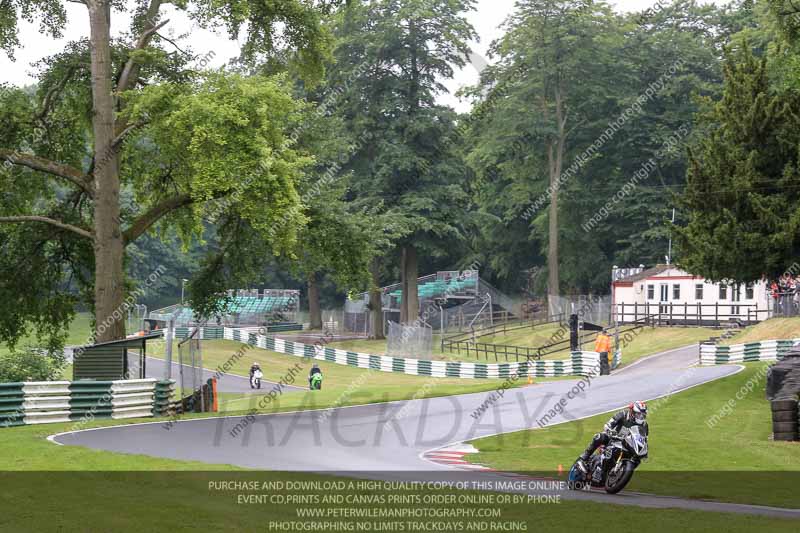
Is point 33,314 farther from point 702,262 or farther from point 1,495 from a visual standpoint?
point 702,262

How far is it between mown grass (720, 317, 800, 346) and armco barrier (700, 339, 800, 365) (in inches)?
96.6

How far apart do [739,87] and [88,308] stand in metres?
21.1

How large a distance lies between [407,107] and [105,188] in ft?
134

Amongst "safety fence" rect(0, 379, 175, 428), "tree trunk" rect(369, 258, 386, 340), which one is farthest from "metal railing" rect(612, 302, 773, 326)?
"safety fence" rect(0, 379, 175, 428)

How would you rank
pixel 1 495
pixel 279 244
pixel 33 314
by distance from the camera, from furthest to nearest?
1. pixel 33 314
2. pixel 279 244
3. pixel 1 495

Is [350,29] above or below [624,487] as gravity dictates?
above

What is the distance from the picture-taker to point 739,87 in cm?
3216

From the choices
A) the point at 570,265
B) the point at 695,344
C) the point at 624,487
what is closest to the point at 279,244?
the point at 624,487

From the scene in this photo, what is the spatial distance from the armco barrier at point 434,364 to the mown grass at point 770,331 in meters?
8.34

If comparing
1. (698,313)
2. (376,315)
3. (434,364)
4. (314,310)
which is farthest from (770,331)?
(314,310)

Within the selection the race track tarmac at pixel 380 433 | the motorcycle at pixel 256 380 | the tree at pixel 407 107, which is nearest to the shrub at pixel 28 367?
the race track tarmac at pixel 380 433

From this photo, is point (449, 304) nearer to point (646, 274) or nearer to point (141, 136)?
point (646, 274)

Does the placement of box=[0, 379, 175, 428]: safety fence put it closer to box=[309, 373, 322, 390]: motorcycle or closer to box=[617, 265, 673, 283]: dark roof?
box=[309, 373, 322, 390]: motorcycle

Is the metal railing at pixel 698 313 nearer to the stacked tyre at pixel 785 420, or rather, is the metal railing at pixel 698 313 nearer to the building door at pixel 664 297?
the building door at pixel 664 297
